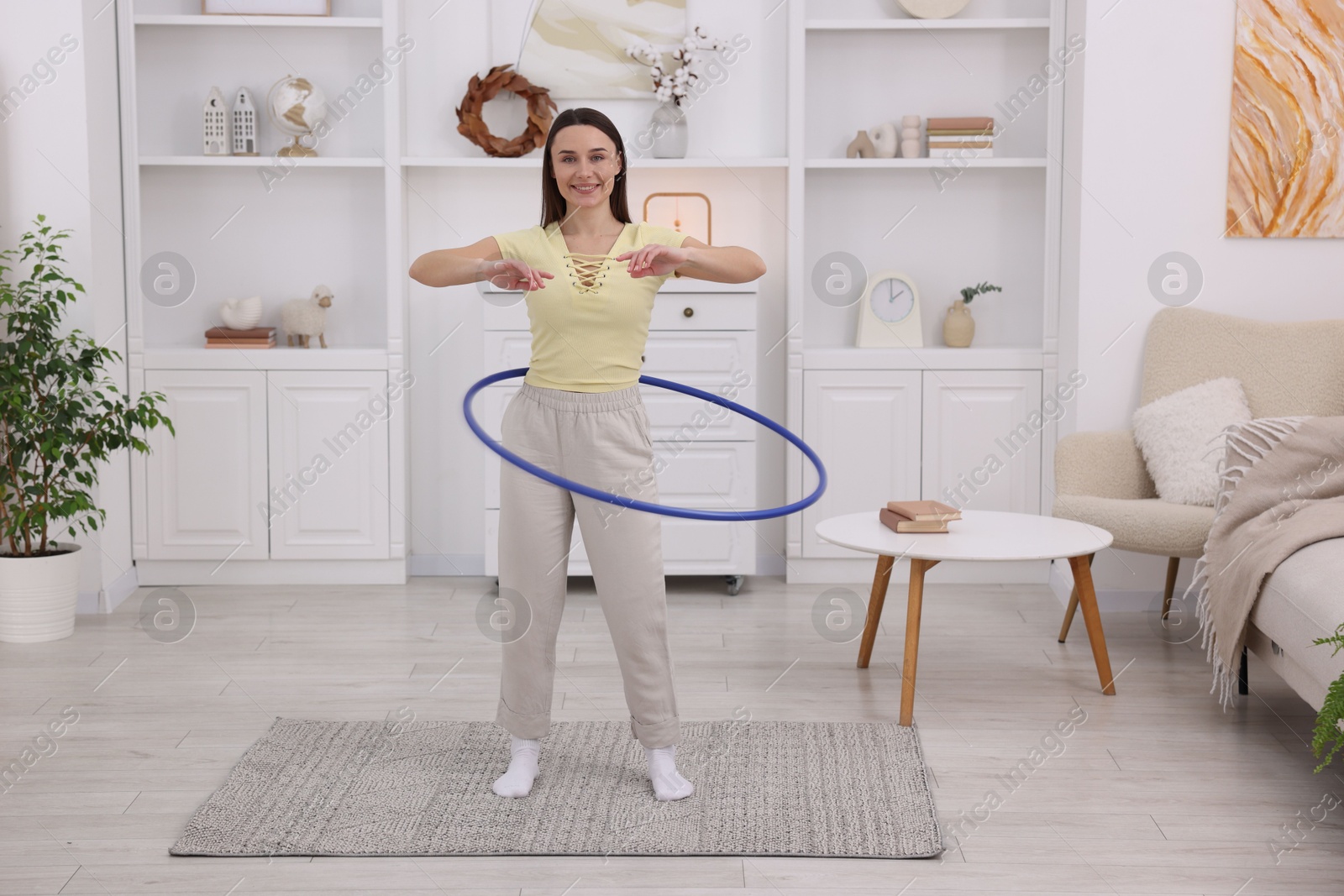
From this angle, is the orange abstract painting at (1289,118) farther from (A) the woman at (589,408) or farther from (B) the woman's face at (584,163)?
(B) the woman's face at (584,163)

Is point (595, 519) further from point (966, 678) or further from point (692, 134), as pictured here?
point (692, 134)

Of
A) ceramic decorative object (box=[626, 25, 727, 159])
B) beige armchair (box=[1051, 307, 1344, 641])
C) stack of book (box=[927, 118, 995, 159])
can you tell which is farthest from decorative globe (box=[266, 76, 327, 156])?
beige armchair (box=[1051, 307, 1344, 641])

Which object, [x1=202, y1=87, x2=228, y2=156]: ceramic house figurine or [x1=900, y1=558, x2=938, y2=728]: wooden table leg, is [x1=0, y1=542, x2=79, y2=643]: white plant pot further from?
[x1=900, y1=558, x2=938, y2=728]: wooden table leg

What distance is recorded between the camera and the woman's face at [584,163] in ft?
8.11

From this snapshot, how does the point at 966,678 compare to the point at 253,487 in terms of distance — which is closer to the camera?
the point at 966,678

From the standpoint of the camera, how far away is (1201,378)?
13.1ft

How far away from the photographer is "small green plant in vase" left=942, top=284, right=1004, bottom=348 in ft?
15.1

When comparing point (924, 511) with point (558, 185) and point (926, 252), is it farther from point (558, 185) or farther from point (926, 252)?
point (926, 252)

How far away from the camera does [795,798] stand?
2.64 metres

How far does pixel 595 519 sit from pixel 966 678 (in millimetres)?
1444

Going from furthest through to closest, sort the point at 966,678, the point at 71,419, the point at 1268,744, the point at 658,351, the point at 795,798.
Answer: the point at 658,351, the point at 71,419, the point at 966,678, the point at 1268,744, the point at 795,798

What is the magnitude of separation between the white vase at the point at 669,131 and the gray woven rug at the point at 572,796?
2.22 m

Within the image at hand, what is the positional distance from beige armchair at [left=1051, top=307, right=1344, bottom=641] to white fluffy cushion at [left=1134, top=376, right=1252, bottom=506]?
5 cm

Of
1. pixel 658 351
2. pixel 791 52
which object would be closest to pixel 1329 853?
pixel 658 351
